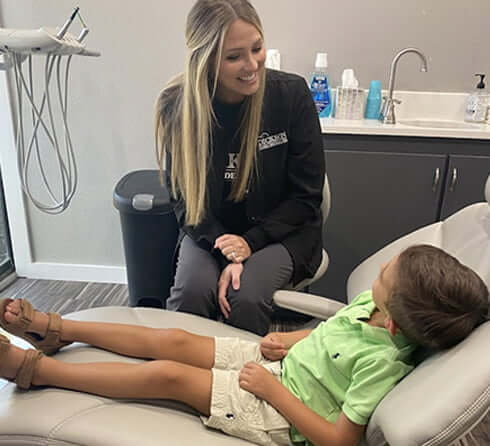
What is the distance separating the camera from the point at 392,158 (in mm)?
1913

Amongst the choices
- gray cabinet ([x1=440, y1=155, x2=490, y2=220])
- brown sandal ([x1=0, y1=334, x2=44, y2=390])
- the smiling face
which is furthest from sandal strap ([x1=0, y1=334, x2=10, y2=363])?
gray cabinet ([x1=440, y1=155, x2=490, y2=220])

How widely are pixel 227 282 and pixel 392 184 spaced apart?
910mm

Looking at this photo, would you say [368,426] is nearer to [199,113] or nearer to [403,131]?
[199,113]

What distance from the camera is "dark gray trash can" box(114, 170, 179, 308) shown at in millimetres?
1920

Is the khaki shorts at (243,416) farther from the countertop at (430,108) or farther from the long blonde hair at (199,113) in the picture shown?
the countertop at (430,108)

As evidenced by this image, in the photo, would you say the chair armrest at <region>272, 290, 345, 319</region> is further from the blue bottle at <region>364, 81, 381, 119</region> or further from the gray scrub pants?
the blue bottle at <region>364, 81, 381, 119</region>

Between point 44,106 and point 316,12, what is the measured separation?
1.31 m

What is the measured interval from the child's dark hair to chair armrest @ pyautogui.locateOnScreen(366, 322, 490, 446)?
3 cm

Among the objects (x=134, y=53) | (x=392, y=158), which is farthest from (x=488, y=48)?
(x=134, y=53)

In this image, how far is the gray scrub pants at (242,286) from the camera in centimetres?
136

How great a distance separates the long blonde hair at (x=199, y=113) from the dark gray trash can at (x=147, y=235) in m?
0.33

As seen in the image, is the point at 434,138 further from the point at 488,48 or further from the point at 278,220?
the point at 278,220

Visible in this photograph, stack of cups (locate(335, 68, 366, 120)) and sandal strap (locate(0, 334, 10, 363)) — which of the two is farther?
stack of cups (locate(335, 68, 366, 120))

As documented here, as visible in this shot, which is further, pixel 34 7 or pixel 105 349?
pixel 34 7
